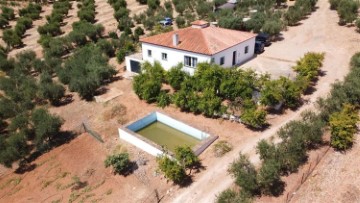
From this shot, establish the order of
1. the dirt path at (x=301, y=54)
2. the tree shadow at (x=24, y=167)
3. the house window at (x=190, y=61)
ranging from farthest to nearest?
the house window at (x=190, y=61) → the tree shadow at (x=24, y=167) → the dirt path at (x=301, y=54)

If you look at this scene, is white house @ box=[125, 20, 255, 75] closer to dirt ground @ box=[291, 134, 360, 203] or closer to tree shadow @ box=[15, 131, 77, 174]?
tree shadow @ box=[15, 131, 77, 174]

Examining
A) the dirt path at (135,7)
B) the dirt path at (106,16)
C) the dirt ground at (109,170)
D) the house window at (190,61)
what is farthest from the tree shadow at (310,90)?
the dirt path at (135,7)

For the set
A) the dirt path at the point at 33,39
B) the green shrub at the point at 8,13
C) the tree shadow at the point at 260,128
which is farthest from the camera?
the green shrub at the point at 8,13

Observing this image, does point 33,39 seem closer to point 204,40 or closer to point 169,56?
point 169,56

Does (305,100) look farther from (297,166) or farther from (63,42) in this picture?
(63,42)

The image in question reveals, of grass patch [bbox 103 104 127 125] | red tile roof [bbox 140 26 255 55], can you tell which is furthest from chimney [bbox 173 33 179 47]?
grass patch [bbox 103 104 127 125]

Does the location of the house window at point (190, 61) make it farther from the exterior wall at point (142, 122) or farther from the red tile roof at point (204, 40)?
the exterior wall at point (142, 122)

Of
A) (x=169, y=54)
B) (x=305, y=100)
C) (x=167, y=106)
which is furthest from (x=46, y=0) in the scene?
(x=305, y=100)
